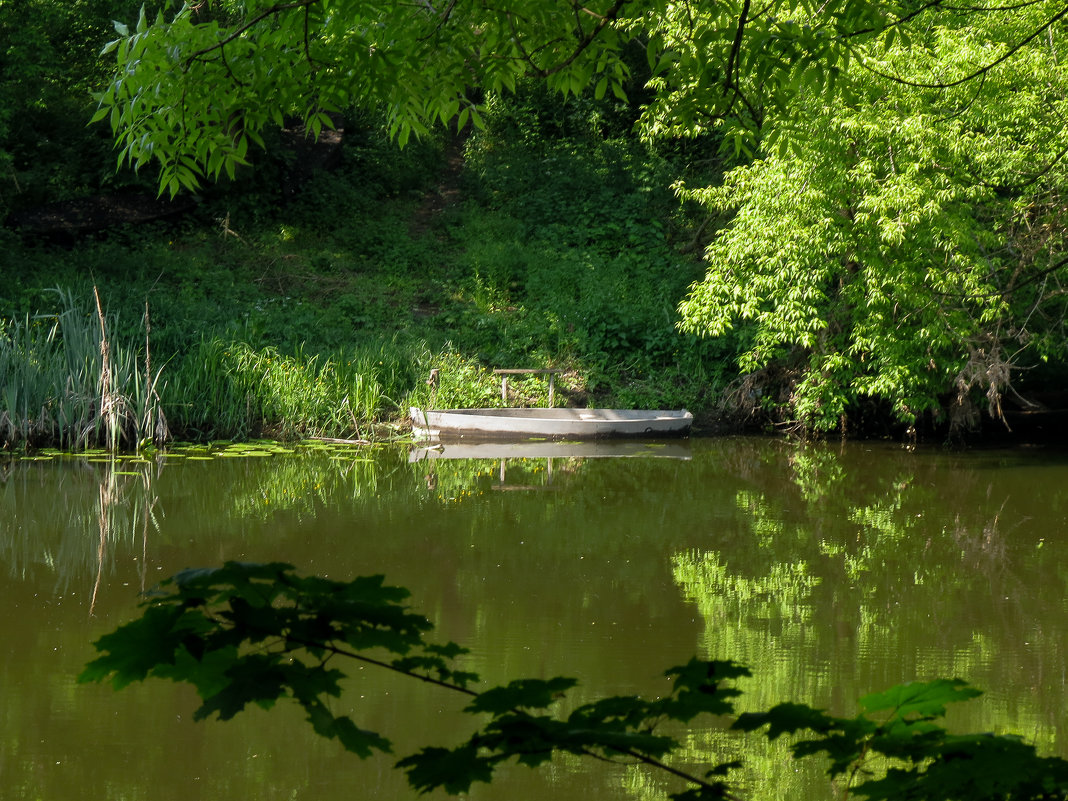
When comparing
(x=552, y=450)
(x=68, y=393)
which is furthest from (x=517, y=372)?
(x=68, y=393)

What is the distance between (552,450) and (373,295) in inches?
238

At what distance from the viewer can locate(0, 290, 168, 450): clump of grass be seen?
10.8m

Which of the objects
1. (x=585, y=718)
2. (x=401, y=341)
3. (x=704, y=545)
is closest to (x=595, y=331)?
(x=401, y=341)

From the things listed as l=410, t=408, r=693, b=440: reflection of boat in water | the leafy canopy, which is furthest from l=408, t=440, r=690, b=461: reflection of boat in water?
the leafy canopy

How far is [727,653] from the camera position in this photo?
16.7 feet

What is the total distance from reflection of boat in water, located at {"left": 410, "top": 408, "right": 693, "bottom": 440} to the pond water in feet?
4.31

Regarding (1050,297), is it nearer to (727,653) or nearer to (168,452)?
(727,653)

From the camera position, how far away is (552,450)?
12.7 metres

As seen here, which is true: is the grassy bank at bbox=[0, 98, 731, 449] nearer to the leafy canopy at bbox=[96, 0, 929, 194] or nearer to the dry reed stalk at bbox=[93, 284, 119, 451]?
the dry reed stalk at bbox=[93, 284, 119, 451]

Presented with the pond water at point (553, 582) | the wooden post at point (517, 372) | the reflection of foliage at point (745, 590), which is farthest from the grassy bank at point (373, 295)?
the reflection of foliage at point (745, 590)

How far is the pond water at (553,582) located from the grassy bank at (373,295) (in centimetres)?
121

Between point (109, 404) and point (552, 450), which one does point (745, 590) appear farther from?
point (109, 404)

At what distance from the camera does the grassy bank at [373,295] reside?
12484mm

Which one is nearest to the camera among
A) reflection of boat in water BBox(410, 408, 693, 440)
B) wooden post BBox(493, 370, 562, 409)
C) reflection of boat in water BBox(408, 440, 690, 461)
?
reflection of boat in water BBox(408, 440, 690, 461)
